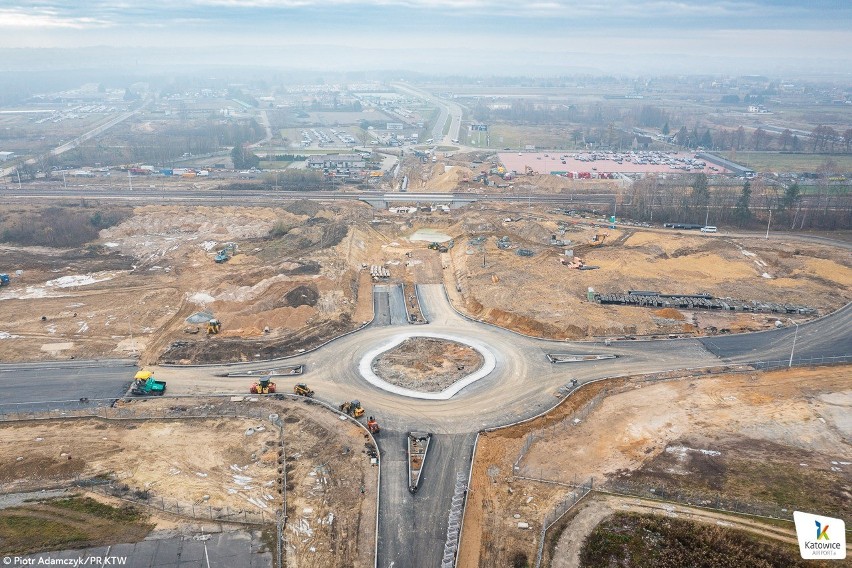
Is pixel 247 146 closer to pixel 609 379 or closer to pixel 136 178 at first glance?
pixel 136 178

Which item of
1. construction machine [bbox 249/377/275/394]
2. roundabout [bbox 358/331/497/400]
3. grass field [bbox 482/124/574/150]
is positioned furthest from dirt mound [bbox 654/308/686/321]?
grass field [bbox 482/124/574/150]

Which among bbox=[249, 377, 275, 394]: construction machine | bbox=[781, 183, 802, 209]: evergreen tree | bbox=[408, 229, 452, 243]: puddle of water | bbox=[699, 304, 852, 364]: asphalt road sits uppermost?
bbox=[781, 183, 802, 209]: evergreen tree

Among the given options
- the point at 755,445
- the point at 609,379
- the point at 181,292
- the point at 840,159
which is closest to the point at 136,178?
the point at 181,292

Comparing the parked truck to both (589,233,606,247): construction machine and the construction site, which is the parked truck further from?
(589,233,606,247): construction machine

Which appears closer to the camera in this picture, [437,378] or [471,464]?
[471,464]

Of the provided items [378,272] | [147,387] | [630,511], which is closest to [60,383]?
[147,387]

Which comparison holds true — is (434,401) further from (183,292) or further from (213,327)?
(183,292)
